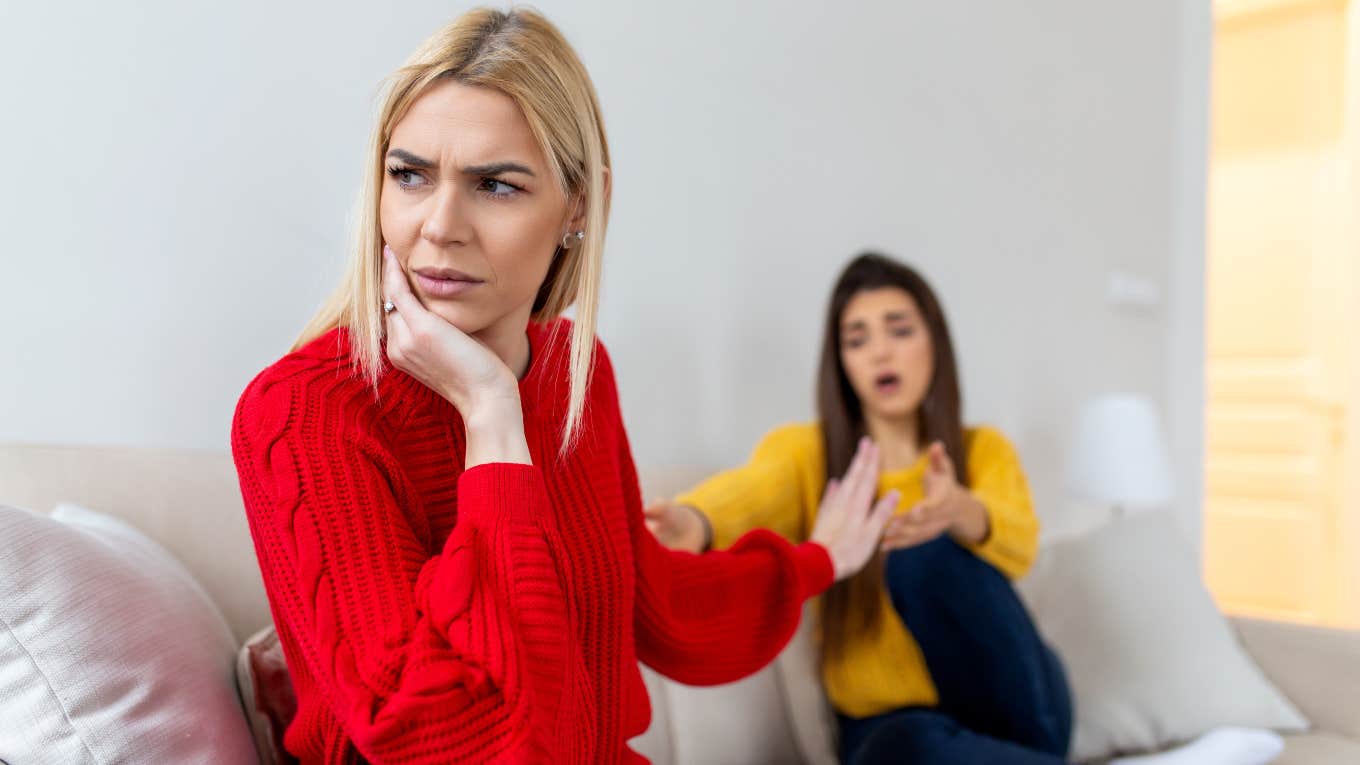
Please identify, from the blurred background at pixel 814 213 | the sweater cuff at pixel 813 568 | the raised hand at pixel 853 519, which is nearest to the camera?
the blurred background at pixel 814 213

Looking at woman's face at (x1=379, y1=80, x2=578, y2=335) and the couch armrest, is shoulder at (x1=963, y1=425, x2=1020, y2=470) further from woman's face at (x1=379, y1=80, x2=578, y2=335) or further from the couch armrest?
woman's face at (x1=379, y1=80, x2=578, y2=335)

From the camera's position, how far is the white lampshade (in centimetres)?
262

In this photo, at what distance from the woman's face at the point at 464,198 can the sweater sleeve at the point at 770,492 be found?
805 mm

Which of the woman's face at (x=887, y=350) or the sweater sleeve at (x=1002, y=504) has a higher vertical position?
the woman's face at (x=887, y=350)

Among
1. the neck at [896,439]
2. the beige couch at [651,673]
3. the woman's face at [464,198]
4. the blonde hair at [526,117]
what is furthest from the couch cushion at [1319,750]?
the woman's face at [464,198]

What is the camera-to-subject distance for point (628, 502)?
129 centimetres

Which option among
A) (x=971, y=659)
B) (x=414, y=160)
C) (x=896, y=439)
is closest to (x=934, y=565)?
(x=971, y=659)

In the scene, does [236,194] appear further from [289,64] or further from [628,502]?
[628,502]

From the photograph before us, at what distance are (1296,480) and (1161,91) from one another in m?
1.81

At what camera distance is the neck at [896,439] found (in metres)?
2.07

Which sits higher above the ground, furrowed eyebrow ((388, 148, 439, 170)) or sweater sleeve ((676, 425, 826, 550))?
furrowed eyebrow ((388, 148, 439, 170))

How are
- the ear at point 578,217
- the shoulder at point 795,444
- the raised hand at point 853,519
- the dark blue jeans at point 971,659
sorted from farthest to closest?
the shoulder at point 795,444
the dark blue jeans at point 971,659
the raised hand at point 853,519
the ear at point 578,217

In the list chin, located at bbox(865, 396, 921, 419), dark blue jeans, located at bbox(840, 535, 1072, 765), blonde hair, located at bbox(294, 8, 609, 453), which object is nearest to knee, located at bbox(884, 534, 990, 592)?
dark blue jeans, located at bbox(840, 535, 1072, 765)

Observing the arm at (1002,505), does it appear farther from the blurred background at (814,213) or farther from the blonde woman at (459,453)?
the blonde woman at (459,453)
